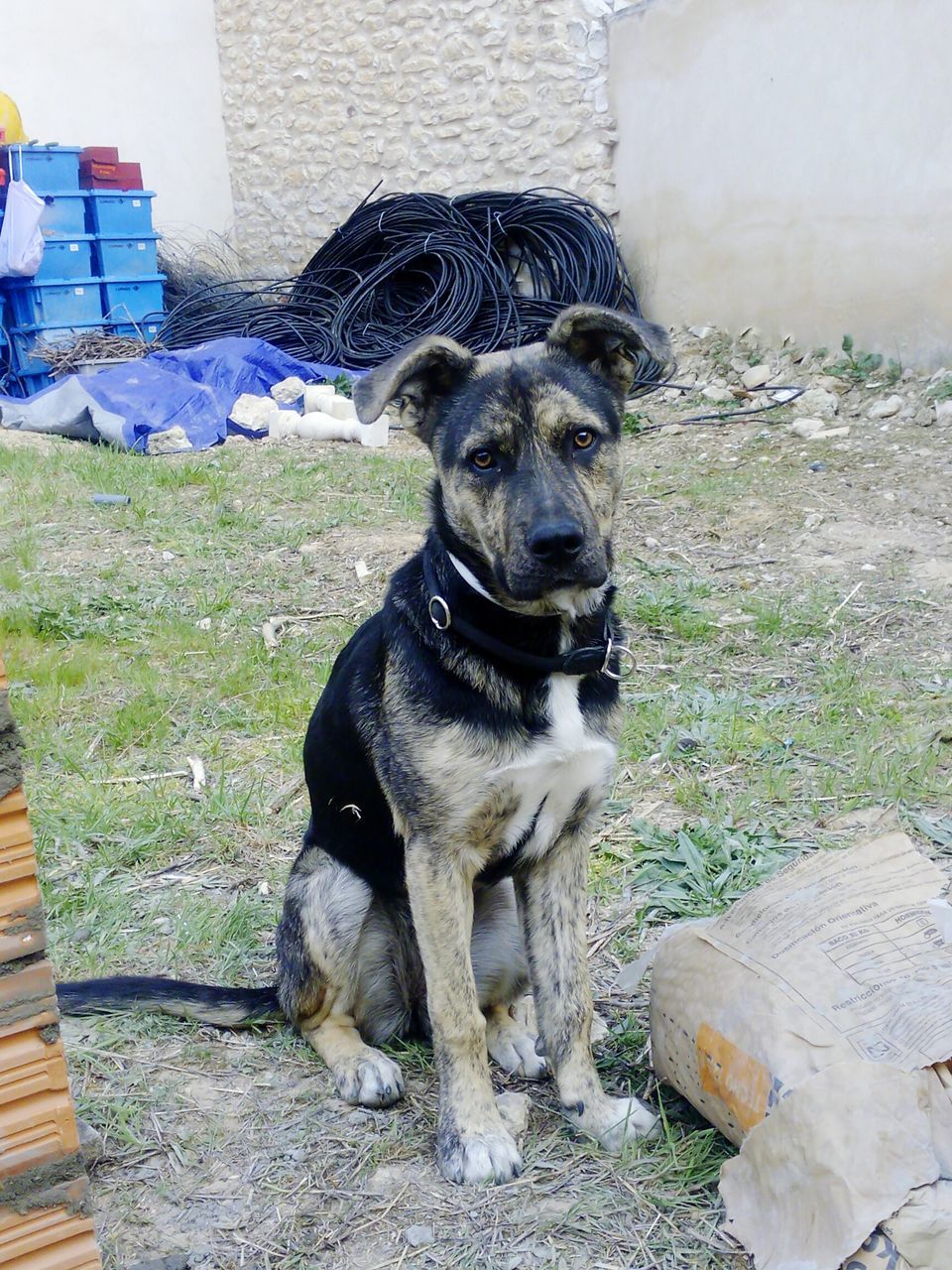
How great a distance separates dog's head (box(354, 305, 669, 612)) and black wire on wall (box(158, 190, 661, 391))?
8317 millimetres

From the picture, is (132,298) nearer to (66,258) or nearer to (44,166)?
(66,258)

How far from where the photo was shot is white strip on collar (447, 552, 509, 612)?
8.96ft

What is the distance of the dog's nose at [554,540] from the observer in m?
2.55

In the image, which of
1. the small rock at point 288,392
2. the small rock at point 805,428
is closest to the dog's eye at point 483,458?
the small rock at point 805,428

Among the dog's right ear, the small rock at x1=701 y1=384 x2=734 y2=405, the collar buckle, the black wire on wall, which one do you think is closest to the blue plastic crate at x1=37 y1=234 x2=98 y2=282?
the black wire on wall

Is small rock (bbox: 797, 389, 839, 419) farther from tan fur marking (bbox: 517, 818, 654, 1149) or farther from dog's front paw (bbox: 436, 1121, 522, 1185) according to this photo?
dog's front paw (bbox: 436, 1121, 522, 1185)

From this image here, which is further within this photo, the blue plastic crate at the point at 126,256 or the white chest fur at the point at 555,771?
the blue plastic crate at the point at 126,256

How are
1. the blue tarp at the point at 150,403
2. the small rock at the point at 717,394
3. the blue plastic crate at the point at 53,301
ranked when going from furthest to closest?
the blue plastic crate at the point at 53,301 → the small rock at the point at 717,394 → the blue tarp at the point at 150,403

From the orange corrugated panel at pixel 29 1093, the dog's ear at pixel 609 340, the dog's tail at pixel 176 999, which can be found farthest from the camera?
the dog's tail at pixel 176 999

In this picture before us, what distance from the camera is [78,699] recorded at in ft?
16.3

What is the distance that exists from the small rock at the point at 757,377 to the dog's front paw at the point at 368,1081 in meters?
7.79

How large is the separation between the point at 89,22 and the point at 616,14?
703 cm

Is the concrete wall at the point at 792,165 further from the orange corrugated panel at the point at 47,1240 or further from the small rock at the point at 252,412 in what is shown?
the orange corrugated panel at the point at 47,1240

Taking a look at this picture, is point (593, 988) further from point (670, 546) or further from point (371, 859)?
point (670, 546)
